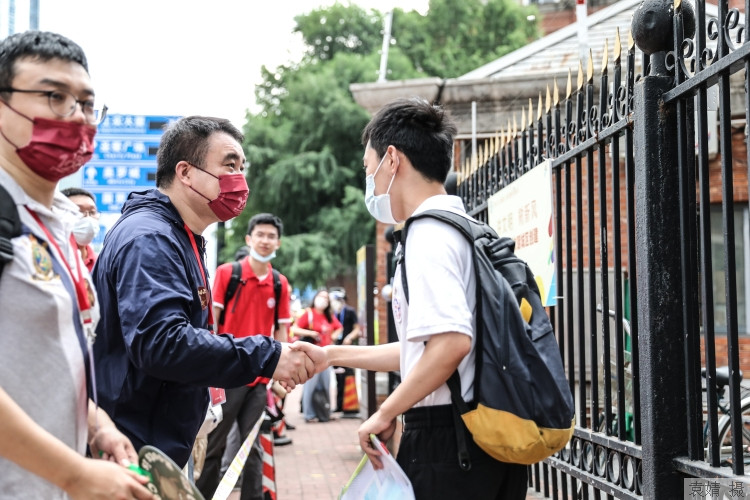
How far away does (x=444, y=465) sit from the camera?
289 centimetres

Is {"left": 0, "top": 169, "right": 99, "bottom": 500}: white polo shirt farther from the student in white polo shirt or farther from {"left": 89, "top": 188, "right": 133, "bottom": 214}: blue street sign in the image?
{"left": 89, "top": 188, "right": 133, "bottom": 214}: blue street sign

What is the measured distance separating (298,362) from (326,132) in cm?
2936

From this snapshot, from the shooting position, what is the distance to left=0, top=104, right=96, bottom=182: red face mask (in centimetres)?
210

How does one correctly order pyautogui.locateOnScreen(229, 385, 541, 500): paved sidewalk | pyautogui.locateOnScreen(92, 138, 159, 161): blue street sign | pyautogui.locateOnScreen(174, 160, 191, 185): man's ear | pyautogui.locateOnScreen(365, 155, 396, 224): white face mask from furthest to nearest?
1. pyautogui.locateOnScreen(92, 138, 159, 161): blue street sign
2. pyautogui.locateOnScreen(229, 385, 541, 500): paved sidewalk
3. pyautogui.locateOnScreen(174, 160, 191, 185): man's ear
4. pyautogui.locateOnScreen(365, 155, 396, 224): white face mask

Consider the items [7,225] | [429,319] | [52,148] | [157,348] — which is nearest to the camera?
[7,225]

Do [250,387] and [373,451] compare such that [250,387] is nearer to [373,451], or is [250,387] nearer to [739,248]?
[373,451]

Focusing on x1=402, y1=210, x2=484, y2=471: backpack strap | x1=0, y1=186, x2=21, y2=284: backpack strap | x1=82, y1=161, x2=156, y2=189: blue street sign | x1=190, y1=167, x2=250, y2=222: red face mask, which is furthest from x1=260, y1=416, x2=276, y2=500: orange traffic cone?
x1=82, y1=161, x2=156, y2=189: blue street sign

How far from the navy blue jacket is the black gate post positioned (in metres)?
1.51

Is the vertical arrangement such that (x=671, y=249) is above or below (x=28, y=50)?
below

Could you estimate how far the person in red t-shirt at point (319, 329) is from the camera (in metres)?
14.3

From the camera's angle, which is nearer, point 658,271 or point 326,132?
point 658,271

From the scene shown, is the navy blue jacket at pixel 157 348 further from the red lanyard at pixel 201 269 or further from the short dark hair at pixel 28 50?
the short dark hair at pixel 28 50

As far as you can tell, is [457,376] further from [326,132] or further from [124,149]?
[326,132]

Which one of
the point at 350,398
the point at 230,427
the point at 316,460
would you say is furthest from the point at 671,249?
the point at 350,398
